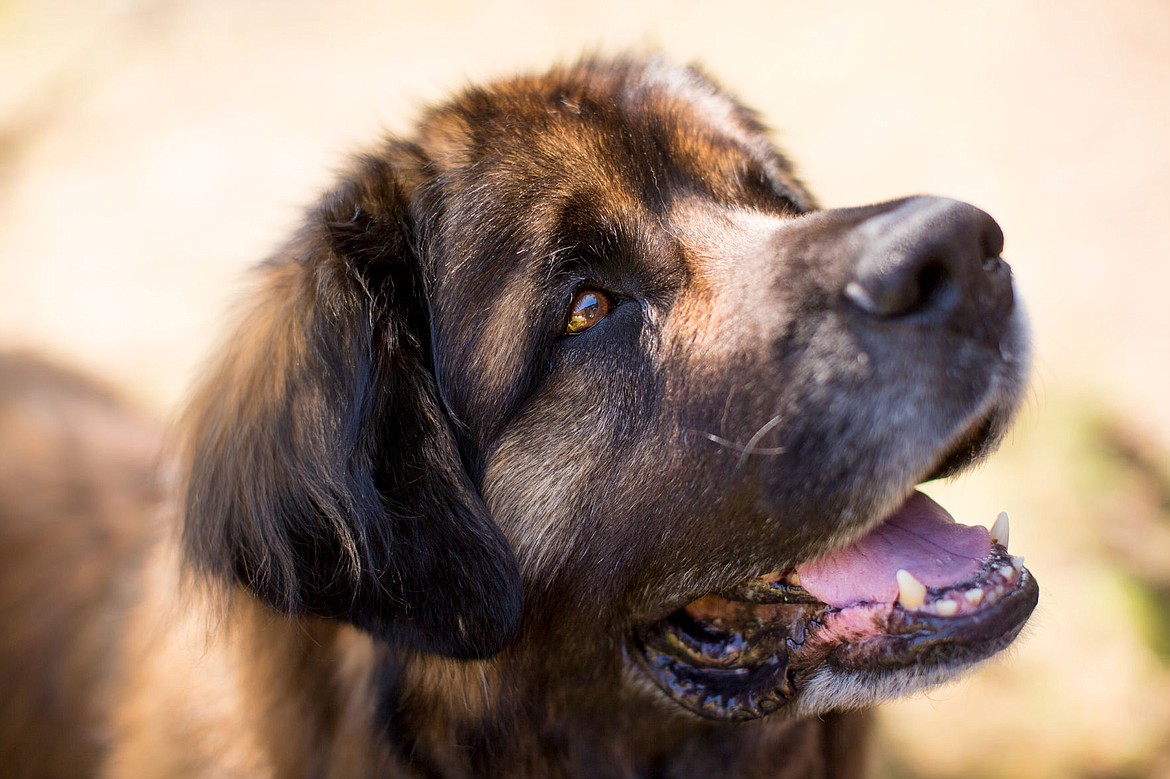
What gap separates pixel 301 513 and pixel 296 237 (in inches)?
29.7

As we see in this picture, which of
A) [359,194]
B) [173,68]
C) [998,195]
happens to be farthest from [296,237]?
[173,68]

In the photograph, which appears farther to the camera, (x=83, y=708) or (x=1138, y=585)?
(x=1138, y=585)

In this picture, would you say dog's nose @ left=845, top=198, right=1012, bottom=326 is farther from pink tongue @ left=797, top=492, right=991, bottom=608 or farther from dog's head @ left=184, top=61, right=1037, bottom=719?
pink tongue @ left=797, top=492, right=991, bottom=608

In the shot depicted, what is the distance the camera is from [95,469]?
348 centimetres

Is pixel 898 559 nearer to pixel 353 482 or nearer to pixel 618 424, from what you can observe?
pixel 618 424

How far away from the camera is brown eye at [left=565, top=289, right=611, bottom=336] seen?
86.9 inches

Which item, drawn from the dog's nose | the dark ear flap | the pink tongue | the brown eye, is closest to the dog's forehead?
the brown eye

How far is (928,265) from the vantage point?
1881 millimetres

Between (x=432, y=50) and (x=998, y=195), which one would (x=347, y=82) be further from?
(x=998, y=195)

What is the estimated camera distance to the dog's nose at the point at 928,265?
6.13 ft

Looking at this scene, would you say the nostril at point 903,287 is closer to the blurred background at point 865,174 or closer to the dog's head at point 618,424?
the dog's head at point 618,424

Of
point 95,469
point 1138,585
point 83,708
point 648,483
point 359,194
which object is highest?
point 359,194

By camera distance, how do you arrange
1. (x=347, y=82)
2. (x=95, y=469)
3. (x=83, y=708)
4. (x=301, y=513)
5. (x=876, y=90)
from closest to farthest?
(x=301, y=513), (x=83, y=708), (x=95, y=469), (x=876, y=90), (x=347, y=82)

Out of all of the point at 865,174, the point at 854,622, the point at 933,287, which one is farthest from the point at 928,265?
the point at 865,174
